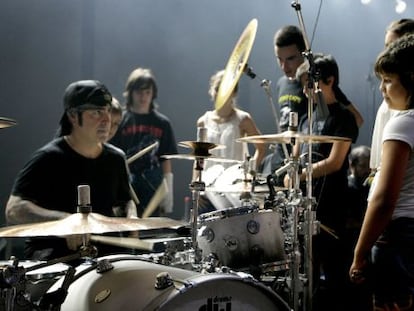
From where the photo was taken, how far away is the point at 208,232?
276 centimetres

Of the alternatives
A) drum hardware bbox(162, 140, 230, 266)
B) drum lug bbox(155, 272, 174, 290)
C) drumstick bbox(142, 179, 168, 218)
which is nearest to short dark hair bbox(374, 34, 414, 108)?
drum hardware bbox(162, 140, 230, 266)

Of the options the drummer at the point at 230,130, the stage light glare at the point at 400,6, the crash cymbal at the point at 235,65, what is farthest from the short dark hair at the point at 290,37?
the stage light glare at the point at 400,6

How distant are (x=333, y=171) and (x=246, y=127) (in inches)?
42.8

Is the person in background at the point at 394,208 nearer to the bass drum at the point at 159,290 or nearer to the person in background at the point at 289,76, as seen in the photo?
the bass drum at the point at 159,290

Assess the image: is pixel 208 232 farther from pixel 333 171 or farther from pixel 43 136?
pixel 43 136

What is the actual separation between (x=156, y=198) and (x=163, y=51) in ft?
4.36

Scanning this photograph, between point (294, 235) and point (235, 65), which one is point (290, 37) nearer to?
point (235, 65)

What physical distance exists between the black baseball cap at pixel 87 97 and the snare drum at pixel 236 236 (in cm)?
92

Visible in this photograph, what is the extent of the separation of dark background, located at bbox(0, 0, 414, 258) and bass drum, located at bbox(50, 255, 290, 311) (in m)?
2.17

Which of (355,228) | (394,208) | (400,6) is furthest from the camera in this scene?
(400,6)

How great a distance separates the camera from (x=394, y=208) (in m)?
2.13

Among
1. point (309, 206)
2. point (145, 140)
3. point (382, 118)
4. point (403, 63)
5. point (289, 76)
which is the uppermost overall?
point (289, 76)

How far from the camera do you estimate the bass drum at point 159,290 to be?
1.80 metres

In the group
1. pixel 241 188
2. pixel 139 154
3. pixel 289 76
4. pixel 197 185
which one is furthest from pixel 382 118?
pixel 139 154
